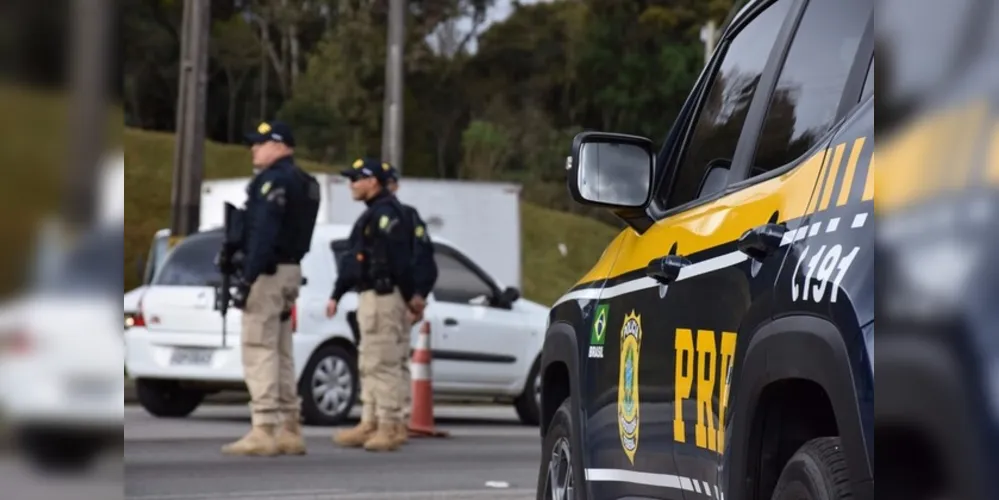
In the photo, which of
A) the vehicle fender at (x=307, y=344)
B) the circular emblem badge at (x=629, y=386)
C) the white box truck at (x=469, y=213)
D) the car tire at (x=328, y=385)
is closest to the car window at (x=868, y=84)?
the circular emblem badge at (x=629, y=386)

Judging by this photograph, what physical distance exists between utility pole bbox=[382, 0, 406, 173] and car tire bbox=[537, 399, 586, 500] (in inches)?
766

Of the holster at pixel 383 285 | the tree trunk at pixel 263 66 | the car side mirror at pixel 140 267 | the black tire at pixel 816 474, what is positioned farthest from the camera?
the tree trunk at pixel 263 66

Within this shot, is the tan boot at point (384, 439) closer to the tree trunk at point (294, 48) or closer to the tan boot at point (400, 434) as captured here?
the tan boot at point (400, 434)

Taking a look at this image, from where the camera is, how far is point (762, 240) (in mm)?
3104

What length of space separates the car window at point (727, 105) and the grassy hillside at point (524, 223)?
106ft

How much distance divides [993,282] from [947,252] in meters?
0.05

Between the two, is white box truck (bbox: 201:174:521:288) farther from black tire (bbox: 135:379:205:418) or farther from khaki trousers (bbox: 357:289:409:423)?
khaki trousers (bbox: 357:289:409:423)

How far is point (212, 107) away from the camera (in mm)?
65000

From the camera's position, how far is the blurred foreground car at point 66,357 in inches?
52.4

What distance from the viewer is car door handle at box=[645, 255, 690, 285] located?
3.80 meters

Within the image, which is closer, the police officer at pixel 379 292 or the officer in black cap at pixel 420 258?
the police officer at pixel 379 292

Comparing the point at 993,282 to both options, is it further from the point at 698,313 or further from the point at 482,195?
the point at 482,195

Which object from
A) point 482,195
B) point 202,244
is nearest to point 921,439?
point 202,244

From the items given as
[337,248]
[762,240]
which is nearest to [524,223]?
[337,248]
